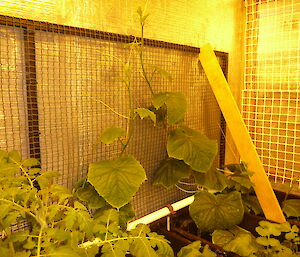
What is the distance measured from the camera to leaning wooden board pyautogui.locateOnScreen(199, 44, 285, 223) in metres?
1.57

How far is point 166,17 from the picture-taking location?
1.51 m

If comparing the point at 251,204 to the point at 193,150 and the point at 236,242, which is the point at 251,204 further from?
the point at 193,150

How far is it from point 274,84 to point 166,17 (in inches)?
38.2

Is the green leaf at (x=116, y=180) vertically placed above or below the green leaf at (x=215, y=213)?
above

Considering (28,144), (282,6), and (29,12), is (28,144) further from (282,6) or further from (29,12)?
(282,6)

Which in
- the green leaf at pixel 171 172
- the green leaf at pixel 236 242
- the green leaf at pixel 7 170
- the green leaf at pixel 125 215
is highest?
the green leaf at pixel 7 170

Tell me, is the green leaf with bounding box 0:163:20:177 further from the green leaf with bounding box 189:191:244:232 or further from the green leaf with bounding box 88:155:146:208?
the green leaf with bounding box 189:191:244:232

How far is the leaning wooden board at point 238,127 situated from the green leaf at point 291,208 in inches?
4.5

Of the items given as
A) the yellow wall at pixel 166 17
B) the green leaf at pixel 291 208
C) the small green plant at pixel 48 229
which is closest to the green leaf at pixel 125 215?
the small green plant at pixel 48 229

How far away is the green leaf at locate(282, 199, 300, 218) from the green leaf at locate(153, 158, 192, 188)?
2.32 ft

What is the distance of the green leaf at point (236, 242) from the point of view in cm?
118

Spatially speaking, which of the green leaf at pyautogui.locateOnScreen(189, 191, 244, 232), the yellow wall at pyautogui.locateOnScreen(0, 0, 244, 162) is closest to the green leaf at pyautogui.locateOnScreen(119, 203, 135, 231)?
the green leaf at pyautogui.locateOnScreen(189, 191, 244, 232)

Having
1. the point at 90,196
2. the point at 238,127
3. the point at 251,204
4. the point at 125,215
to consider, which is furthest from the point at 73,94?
the point at 251,204

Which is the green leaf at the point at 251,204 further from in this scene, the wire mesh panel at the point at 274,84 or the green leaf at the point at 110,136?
the green leaf at the point at 110,136
